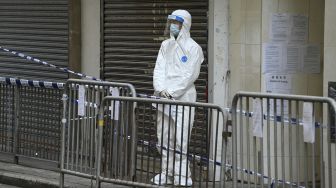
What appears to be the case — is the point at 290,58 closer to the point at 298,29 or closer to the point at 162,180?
the point at 298,29

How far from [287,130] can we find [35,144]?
4.40 m

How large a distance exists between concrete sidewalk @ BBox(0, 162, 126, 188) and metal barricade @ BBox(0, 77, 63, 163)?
0.61ft

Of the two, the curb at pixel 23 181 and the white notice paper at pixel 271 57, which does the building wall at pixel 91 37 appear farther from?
the white notice paper at pixel 271 57

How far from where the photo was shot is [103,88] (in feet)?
26.8

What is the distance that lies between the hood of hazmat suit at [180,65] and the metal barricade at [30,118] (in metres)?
1.50

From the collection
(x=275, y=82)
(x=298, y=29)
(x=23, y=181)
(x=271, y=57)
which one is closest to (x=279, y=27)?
(x=298, y=29)

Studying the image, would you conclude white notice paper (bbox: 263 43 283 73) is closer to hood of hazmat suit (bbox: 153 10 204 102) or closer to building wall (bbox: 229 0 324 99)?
building wall (bbox: 229 0 324 99)

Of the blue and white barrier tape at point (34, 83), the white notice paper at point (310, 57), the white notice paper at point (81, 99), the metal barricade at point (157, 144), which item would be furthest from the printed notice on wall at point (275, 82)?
the blue and white barrier tape at point (34, 83)

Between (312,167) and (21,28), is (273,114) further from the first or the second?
(21,28)

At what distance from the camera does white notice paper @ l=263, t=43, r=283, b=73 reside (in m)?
9.17

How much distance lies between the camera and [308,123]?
641 centimetres

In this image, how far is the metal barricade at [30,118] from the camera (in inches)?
377

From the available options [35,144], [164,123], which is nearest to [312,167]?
[164,123]

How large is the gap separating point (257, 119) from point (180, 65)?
1897mm
